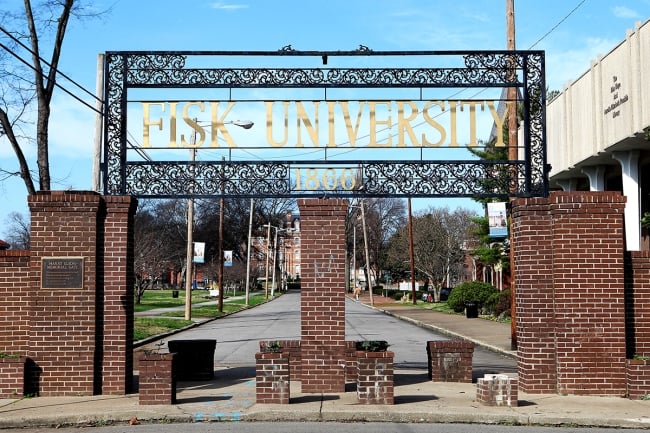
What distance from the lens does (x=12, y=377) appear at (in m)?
12.3

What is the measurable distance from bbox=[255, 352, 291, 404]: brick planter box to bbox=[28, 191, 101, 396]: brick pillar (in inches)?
111

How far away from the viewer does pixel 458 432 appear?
984 centimetres

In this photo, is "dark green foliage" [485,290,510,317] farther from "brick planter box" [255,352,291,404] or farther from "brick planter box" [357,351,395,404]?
"brick planter box" [255,352,291,404]

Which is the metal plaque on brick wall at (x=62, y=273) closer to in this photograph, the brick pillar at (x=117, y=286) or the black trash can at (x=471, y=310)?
the brick pillar at (x=117, y=286)

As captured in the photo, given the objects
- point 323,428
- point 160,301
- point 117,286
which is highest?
point 117,286

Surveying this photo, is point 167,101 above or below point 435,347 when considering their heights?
above

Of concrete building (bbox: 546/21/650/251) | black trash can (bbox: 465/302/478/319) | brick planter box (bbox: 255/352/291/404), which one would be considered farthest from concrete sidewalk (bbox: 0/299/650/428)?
black trash can (bbox: 465/302/478/319)

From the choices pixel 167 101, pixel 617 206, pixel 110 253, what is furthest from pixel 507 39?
pixel 110 253

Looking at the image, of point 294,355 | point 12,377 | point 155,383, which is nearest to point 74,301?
point 12,377

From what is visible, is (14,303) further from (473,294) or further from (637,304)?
(473,294)

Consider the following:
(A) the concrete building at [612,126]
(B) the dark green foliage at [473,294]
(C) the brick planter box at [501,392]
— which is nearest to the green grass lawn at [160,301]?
(B) the dark green foliage at [473,294]

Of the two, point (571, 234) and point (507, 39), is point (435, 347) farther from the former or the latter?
point (507, 39)

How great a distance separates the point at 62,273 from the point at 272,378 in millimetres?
3862

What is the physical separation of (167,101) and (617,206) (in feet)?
25.0
